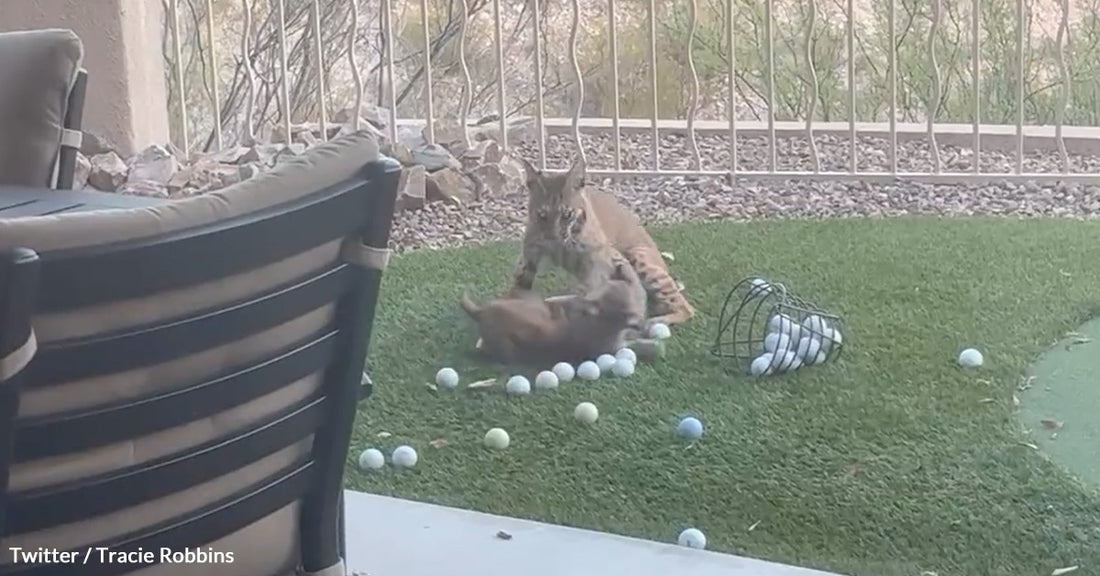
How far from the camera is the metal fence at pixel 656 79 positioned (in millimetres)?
5090

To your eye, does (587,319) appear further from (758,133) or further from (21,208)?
(758,133)

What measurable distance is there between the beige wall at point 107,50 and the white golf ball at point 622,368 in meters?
2.87

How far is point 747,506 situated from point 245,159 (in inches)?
126

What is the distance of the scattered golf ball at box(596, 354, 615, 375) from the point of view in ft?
10.8

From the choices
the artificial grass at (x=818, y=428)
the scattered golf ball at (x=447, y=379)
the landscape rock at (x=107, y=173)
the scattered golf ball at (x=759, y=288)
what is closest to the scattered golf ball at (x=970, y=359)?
the artificial grass at (x=818, y=428)

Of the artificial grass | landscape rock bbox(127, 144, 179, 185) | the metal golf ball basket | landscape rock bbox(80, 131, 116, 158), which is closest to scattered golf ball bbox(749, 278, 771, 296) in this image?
the metal golf ball basket

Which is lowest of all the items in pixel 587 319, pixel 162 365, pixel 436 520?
pixel 436 520

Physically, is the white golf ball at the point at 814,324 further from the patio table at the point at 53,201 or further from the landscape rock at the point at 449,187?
the landscape rock at the point at 449,187

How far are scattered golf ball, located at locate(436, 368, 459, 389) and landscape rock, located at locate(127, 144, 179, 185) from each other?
214 centimetres

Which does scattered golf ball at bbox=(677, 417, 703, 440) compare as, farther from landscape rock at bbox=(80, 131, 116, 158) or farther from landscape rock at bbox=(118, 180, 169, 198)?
landscape rock at bbox=(80, 131, 116, 158)

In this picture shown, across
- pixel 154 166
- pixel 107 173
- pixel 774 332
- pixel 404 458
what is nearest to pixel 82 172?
pixel 107 173

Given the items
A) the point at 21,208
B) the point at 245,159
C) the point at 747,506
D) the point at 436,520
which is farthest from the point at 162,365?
the point at 245,159

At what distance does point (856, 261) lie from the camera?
162 inches

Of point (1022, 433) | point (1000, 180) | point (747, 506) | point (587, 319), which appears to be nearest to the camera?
point (747, 506)
